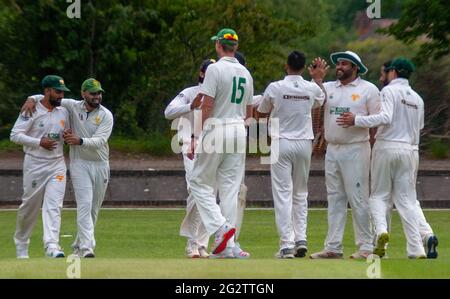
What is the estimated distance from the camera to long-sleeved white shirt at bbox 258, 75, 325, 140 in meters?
17.2

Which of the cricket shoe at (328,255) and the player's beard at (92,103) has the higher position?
the player's beard at (92,103)

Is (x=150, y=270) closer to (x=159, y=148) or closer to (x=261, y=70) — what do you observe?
(x=159, y=148)

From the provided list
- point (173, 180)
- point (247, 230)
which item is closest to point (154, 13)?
point (173, 180)

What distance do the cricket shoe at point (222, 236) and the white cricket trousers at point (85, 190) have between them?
2.64 metres

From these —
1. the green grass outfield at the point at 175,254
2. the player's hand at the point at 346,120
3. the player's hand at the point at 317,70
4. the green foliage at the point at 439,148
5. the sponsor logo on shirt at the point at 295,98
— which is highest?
the player's hand at the point at 317,70

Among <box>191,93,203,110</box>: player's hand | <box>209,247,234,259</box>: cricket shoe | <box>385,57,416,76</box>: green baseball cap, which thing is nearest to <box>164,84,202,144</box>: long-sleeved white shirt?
<box>191,93,203,110</box>: player's hand

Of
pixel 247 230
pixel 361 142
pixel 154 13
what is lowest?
pixel 247 230

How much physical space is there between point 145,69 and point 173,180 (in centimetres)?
884

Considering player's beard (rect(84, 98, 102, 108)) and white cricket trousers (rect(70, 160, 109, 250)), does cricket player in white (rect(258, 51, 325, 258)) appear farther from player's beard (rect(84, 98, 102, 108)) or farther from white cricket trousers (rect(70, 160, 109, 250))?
white cricket trousers (rect(70, 160, 109, 250))

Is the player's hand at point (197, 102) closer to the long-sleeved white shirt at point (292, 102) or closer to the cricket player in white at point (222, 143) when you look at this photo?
the cricket player in white at point (222, 143)

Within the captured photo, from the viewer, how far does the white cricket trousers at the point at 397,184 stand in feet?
56.1

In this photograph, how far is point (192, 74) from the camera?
40.1 metres

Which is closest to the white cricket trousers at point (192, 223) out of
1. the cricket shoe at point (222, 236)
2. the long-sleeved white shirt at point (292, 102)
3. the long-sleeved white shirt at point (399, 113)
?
the long-sleeved white shirt at point (292, 102)

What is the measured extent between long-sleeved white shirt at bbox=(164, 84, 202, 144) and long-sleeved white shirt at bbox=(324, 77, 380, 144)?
1582 mm
